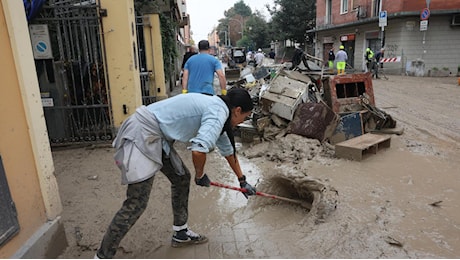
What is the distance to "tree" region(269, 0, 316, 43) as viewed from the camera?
3212cm

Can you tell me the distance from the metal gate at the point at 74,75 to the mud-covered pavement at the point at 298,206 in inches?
18.8

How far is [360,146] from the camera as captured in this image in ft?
16.4

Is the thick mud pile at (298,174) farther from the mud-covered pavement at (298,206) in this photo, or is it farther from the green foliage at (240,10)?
the green foliage at (240,10)

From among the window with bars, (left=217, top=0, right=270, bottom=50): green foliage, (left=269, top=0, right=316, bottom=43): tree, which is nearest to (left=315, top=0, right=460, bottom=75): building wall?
the window with bars

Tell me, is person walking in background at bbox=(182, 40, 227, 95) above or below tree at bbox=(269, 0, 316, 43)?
below

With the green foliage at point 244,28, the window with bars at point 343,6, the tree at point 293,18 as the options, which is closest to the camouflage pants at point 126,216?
the window with bars at point 343,6

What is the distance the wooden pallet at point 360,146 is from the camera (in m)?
4.94

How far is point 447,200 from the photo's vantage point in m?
3.64

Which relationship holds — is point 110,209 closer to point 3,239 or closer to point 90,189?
point 90,189

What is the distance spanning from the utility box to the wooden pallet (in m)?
0.85

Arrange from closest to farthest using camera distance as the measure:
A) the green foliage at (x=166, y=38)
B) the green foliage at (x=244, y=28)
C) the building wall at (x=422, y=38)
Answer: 1. the green foliage at (x=166, y=38)
2. the building wall at (x=422, y=38)
3. the green foliage at (x=244, y=28)

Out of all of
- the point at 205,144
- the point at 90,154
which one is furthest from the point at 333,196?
the point at 90,154

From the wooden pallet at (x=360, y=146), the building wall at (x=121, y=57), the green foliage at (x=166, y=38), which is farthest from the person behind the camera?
the green foliage at (x=166, y=38)

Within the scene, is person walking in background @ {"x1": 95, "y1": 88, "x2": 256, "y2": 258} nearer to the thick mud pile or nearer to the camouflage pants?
the camouflage pants
